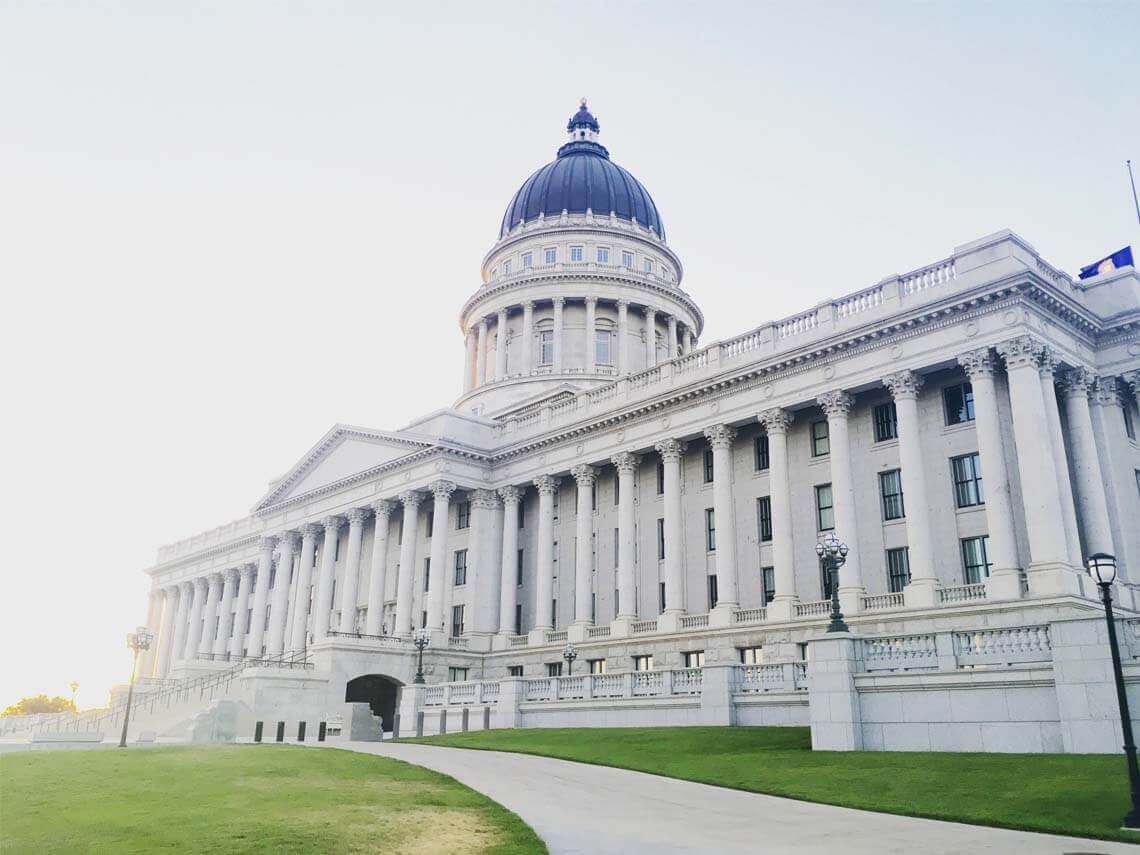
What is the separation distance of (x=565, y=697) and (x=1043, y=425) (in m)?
20.5

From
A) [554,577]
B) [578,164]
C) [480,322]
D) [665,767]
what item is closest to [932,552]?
[665,767]

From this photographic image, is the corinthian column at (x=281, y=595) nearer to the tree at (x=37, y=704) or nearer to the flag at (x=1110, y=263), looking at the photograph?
the flag at (x=1110, y=263)

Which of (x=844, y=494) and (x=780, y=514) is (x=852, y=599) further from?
(x=780, y=514)

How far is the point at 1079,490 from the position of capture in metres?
38.6

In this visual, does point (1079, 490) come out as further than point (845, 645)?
Yes

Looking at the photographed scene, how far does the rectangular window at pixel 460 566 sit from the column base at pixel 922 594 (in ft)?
96.8

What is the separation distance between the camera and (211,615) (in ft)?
295

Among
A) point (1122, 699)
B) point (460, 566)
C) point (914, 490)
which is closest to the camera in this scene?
point (1122, 699)

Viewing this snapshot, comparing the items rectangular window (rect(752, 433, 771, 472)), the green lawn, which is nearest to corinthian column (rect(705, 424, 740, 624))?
rectangular window (rect(752, 433, 771, 472))

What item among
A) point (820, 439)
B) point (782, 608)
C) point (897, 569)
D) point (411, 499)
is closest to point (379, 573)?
point (411, 499)

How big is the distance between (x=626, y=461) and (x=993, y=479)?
793 inches

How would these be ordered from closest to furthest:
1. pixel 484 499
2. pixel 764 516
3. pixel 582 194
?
1. pixel 764 516
2. pixel 484 499
3. pixel 582 194

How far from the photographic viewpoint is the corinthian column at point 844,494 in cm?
4003

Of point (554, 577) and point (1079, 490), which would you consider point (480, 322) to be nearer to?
point (554, 577)
